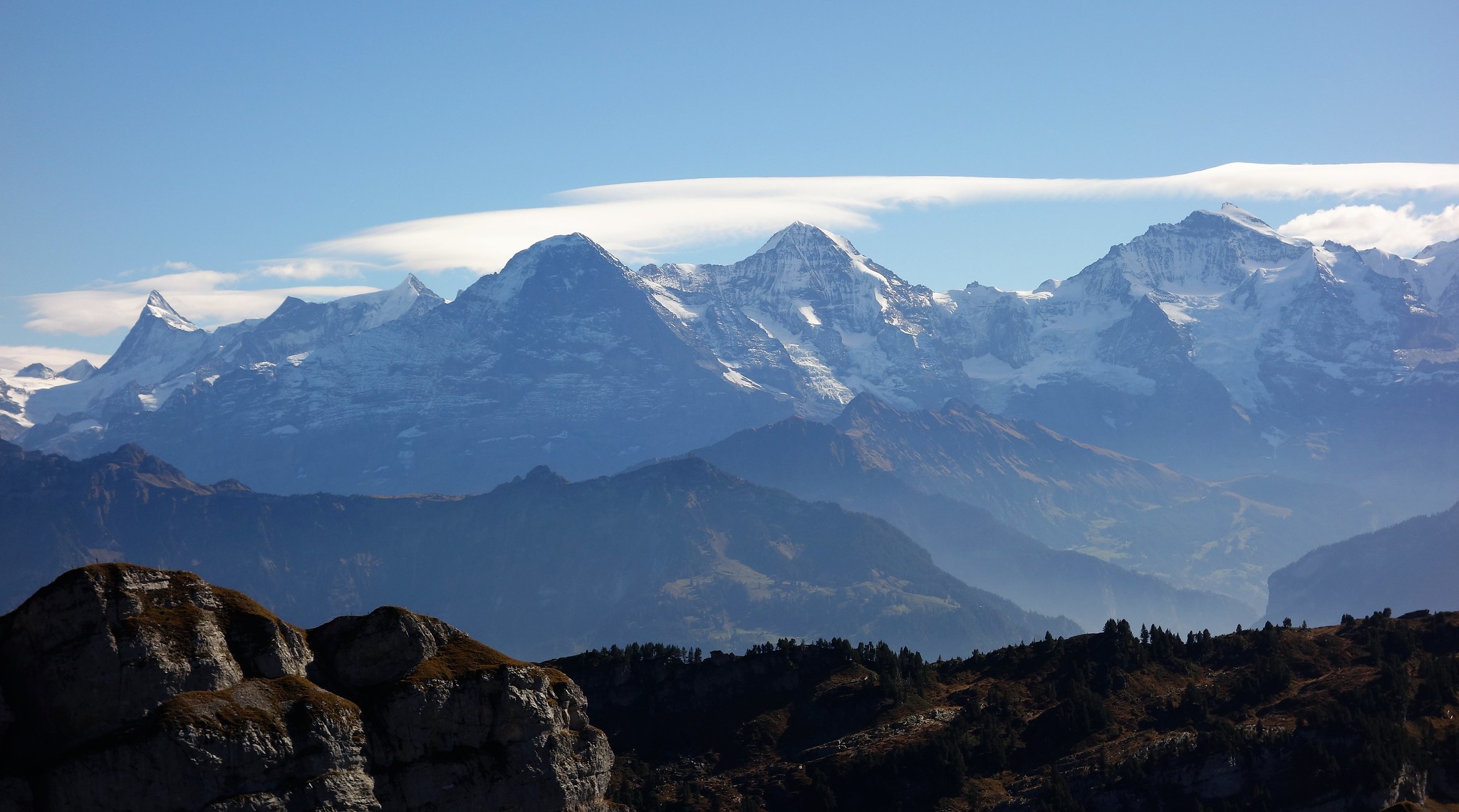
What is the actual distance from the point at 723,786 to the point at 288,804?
94.8 m

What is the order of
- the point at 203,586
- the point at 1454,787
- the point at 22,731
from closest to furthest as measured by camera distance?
the point at 22,731 < the point at 203,586 < the point at 1454,787

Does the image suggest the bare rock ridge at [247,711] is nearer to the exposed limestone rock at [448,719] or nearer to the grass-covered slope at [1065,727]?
the exposed limestone rock at [448,719]

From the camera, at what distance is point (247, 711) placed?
234 ft

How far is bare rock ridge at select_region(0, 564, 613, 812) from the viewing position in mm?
68062

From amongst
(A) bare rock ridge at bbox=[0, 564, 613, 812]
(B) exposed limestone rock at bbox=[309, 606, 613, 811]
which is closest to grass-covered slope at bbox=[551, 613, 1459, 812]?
(B) exposed limestone rock at bbox=[309, 606, 613, 811]

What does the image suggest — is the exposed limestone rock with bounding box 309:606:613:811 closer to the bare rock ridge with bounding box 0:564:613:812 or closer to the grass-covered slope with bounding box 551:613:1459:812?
the bare rock ridge with bounding box 0:564:613:812

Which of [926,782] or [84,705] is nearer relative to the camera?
[84,705]

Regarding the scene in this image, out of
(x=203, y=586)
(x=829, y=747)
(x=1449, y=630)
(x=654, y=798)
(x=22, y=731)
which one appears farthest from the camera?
(x=1449, y=630)

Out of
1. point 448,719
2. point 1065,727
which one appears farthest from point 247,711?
point 1065,727

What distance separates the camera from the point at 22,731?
6862 centimetres

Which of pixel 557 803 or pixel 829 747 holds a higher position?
pixel 557 803

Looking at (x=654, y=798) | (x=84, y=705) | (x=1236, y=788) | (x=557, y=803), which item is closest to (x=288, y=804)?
(x=84, y=705)

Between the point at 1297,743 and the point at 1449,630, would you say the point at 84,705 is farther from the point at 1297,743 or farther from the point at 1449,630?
the point at 1449,630

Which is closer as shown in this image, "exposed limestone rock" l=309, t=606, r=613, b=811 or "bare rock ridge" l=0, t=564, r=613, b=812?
"bare rock ridge" l=0, t=564, r=613, b=812
